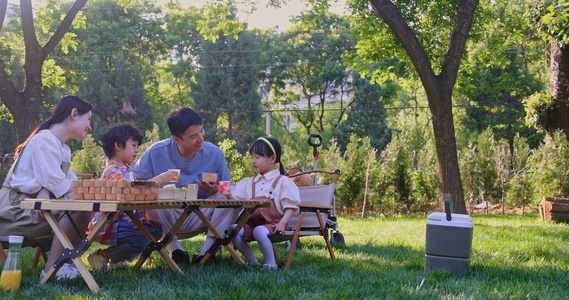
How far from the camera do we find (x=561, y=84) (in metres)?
10.6

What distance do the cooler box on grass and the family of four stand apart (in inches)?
43.6

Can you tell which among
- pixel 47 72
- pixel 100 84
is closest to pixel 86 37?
pixel 100 84

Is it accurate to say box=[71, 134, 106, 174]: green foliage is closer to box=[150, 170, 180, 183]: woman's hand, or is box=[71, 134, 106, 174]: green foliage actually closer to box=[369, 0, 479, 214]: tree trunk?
box=[369, 0, 479, 214]: tree trunk

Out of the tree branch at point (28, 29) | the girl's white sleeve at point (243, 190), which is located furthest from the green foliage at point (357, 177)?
the girl's white sleeve at point (243, 190)

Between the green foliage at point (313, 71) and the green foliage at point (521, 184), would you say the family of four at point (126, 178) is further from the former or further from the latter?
the green foliage at point (313, 71)

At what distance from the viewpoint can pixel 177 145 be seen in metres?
4.77

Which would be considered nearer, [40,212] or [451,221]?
[40,212]

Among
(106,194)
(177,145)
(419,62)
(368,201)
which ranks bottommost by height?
(368,201)

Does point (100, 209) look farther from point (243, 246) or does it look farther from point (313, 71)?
point (313, 71)

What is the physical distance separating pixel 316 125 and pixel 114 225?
3190 centimetres

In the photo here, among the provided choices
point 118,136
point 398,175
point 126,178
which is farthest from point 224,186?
point 398,175

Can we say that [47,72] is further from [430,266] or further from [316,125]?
[316,125]

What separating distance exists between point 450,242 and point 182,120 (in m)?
2.26

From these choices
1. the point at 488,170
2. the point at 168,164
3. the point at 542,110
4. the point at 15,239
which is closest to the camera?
the point at 15,239
